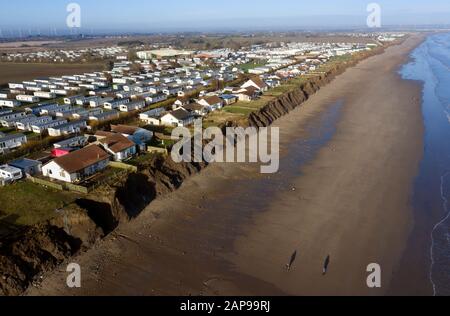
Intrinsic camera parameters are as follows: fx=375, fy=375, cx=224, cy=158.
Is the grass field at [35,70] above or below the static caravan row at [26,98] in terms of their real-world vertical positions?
above

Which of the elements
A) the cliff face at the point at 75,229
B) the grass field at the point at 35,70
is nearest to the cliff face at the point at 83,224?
the cliff face at the point at 75,229

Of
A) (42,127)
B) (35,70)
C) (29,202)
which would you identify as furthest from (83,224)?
(35,70)

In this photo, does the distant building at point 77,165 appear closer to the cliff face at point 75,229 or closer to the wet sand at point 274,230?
the cliff face at point 75,229

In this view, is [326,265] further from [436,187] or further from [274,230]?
[436,187]

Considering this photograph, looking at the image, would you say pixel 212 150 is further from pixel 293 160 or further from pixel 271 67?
pixel 271 67

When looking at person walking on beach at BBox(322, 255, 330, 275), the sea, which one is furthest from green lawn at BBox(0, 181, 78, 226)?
the sea

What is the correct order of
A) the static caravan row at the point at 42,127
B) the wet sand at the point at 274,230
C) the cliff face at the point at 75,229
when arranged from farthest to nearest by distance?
the static caravan row at the point at 42,127
the wet sand at the point at 274,230
the cliff face at the point at 75,229
